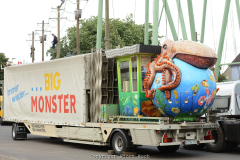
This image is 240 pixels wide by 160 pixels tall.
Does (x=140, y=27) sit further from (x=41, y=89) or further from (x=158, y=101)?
(x=158, y=101)

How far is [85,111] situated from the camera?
45.0ft

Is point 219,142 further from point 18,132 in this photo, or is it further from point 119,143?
point 18,132

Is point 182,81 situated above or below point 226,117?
above

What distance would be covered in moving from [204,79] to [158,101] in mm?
1473

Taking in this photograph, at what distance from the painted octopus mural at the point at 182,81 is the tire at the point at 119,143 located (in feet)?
4.74

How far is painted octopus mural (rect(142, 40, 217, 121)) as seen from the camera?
36.6 ft

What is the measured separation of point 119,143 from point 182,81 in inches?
115

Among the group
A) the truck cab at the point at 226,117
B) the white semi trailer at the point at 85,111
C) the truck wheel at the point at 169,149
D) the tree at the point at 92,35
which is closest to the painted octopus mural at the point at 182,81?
the white semi trailer at the point at 85,111

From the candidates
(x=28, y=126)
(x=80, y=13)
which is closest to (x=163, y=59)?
(x=28, y=126)

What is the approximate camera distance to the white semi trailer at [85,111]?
452 inches

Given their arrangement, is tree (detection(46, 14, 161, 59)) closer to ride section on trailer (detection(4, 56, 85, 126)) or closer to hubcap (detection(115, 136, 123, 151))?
ride section on trailer (detection(4, 56, 85, 126))

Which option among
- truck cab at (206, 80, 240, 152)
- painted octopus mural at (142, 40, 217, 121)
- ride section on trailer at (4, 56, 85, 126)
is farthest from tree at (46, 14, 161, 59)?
painted octopus mural at (142, 40, 217, 121)

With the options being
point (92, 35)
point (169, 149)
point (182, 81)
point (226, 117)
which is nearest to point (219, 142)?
point (226, 117)

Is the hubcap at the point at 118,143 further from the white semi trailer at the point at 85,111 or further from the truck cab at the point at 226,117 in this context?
the truck cab at the point at 226,117
